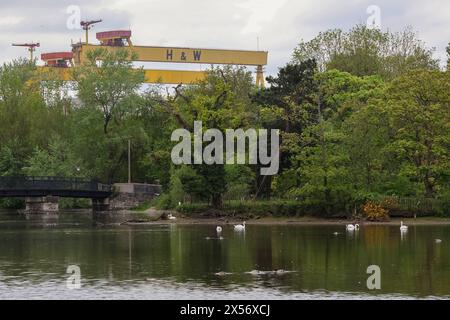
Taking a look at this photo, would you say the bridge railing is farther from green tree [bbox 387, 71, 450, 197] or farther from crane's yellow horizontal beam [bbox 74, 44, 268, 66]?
crane's yellow horizontal beam [bbox 74, 44, 268, 66]

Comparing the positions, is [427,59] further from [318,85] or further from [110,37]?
[110,37]


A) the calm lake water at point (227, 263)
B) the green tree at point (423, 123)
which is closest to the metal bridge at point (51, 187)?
the calm lake water at point (227, 263)

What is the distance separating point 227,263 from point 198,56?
9660cm

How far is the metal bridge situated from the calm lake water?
2414cm

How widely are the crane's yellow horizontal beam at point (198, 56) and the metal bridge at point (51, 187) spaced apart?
42842 mm

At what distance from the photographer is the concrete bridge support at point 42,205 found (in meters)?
95.2

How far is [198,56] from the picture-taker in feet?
443

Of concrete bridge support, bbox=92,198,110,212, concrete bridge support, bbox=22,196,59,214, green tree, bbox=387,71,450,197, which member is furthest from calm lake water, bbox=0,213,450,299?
concrete bridge support, bbox=22,196,59,214

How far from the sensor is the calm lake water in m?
31.5

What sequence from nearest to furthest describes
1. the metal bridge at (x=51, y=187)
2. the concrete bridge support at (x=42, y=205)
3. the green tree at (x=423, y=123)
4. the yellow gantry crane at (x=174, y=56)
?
1. the green tree at (x=423, y=123)
2. the metal bridge at (x=51, y=187)
3. the concrete bridge support at (x=42, y=205)
4. the yellow gantry crane at (x=174, y=56)

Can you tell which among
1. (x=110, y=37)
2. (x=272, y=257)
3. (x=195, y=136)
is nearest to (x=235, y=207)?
(x=195, y=136)

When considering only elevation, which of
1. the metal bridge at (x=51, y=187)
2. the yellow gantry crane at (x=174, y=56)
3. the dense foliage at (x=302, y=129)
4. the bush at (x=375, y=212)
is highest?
the yellow gantry crane at (x=174, y=56)

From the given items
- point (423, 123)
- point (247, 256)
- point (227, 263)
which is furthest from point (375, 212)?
point (227, 263)

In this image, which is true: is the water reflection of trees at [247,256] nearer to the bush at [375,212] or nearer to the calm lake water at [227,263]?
the calm lake water at [227,263]
